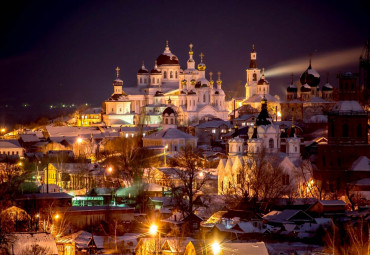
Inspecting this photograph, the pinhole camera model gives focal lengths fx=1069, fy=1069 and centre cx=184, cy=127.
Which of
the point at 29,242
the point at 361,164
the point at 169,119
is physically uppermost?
the point at 169,119

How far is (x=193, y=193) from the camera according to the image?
44.3 meters

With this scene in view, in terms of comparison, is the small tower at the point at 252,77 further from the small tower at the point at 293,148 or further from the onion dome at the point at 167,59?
the small tower at the point at 293,148

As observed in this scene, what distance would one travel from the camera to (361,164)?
45.4 m

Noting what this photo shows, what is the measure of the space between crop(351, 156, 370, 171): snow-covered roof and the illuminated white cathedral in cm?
3132

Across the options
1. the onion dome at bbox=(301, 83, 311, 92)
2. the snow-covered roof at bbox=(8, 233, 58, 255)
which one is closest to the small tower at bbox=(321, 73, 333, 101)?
the onion dome at bbox=(301, 83, 311, 92)

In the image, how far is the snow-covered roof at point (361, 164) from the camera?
149 ft

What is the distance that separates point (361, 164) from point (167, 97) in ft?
126

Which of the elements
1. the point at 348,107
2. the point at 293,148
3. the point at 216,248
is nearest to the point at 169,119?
the point at 293,148

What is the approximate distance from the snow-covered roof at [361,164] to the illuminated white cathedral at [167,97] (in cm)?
3132

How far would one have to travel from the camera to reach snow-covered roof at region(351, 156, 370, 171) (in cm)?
4531

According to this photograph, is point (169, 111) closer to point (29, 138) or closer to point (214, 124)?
point (214, 124)

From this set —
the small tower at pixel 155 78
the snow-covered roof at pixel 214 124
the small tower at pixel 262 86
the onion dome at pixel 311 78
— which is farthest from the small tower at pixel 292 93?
the small tower at pixel 155 78

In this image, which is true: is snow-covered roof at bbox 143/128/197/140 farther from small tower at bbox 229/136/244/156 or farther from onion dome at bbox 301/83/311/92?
small tower at bbox 229/136/244/156

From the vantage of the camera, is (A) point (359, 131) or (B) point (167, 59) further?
(B) point (167, 59)
